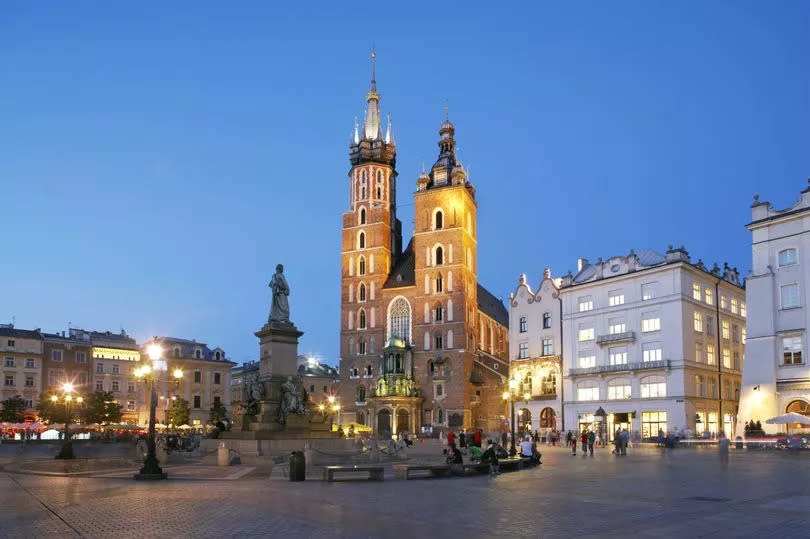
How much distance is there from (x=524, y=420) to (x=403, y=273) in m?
33.6

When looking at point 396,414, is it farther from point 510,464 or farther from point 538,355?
point 510,464

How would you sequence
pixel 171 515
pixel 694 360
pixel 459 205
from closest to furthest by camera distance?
1. pixel 171 515
2. pixel 694 360
3. pixel 459 205

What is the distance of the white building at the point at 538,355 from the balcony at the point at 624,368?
297 cm

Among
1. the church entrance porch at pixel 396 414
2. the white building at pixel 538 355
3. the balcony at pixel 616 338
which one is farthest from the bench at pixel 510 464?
the church entrance porch at pixel 396 414

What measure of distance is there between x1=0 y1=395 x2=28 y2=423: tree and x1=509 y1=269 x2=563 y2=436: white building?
176 feet

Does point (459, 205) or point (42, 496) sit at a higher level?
point (459, 205)

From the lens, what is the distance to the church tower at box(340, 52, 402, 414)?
9825cm

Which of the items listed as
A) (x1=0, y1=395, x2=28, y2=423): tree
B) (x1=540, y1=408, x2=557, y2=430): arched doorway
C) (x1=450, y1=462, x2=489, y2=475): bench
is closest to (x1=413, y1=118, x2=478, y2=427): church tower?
(x1=540, y1=408, x2=557, y2=430): arched doorway

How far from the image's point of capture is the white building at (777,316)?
50.5 m

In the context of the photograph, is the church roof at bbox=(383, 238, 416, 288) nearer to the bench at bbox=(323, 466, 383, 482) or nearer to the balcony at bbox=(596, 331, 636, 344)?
the balcony at bbox=(596, 331, 636, 344)

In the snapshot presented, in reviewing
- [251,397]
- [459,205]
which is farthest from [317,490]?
[459,205]

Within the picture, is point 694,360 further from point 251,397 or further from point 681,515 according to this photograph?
point 681,515

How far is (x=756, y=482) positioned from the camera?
2300 centimetres

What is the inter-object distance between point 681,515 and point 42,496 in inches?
591
